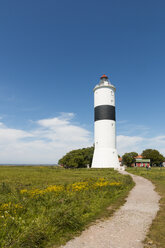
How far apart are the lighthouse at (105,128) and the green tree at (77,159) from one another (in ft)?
24.5

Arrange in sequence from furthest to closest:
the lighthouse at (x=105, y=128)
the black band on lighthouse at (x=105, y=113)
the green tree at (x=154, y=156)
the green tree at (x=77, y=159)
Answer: the green tree at (x=154, y=156)
the green tree at (x=77, y=159)
the black band on lighthouse at (x=105, y=113)
the lighthouse at (x=105, y=128)

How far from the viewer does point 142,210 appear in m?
8.37

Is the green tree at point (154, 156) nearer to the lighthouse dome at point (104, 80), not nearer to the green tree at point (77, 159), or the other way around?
the green tree at point (77, 159)

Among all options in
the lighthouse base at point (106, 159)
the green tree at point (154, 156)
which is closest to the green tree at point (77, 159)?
the lighthouse base at point (106, 159)

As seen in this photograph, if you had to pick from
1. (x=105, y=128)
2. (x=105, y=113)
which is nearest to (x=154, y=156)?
(x=105, y=128)

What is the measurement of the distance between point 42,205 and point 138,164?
7995 centimetres

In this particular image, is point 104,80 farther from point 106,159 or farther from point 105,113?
point 106,159

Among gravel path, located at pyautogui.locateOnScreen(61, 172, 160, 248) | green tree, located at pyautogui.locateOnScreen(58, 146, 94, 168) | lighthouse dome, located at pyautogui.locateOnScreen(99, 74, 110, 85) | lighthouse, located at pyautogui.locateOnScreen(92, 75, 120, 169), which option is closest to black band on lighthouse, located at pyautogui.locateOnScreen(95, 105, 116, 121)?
lighthouse, located at pyautogui.locateOnScreen(92, 75, 120, 169)

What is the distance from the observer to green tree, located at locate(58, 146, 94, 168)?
44.6 metres

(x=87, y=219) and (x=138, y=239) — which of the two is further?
(x=87, y=219)

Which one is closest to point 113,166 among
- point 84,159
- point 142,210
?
point 84,159

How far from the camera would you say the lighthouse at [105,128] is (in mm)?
37094

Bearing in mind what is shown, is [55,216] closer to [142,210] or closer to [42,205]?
[42,205]

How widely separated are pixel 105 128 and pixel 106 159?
664 centimetres
